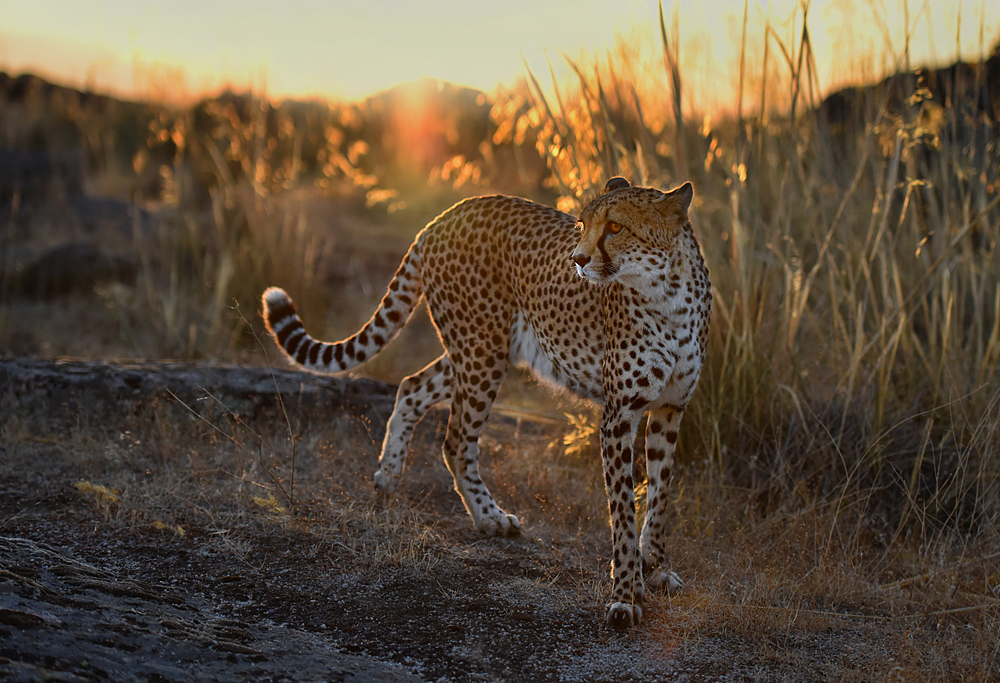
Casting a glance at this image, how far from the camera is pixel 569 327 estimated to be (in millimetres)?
3430

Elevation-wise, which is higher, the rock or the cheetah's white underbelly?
the rock

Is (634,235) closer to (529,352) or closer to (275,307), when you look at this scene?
(529,352)

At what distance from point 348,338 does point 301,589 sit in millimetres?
1254

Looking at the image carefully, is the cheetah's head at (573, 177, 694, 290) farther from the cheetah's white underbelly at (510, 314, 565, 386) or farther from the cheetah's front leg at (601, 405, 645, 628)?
the cheetah's white underbelly at (510, 314, 565, 386)

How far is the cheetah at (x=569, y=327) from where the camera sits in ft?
9.65

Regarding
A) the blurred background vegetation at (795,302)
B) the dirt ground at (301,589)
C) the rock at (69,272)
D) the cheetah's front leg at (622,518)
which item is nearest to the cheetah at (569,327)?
the cheetah's front leg at (622,518)

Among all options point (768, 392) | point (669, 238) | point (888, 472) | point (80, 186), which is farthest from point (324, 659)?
point (80, 186)

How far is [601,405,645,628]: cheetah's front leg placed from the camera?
2.94m

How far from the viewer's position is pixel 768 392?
401 centimetres

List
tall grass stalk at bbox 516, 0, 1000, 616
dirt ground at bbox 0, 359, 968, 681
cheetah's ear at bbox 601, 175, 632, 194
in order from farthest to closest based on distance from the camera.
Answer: tall grass stalk at bbox 516, 0, 1000, 616, cheetah's ear at bbox 601, 175, 632, 194, dirt ground at bbox 0, 359, 968, 681

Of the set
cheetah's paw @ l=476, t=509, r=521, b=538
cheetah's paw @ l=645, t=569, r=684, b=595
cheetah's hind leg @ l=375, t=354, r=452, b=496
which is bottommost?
cheetah's paw @ l=645, t=569, r=684, b=595

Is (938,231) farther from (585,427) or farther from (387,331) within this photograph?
(387,331)

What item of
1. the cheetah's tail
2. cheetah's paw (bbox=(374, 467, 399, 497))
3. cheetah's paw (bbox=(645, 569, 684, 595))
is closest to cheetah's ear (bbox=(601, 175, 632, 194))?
the cheetah's tail

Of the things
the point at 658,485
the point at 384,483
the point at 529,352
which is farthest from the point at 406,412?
the point at 658,485
